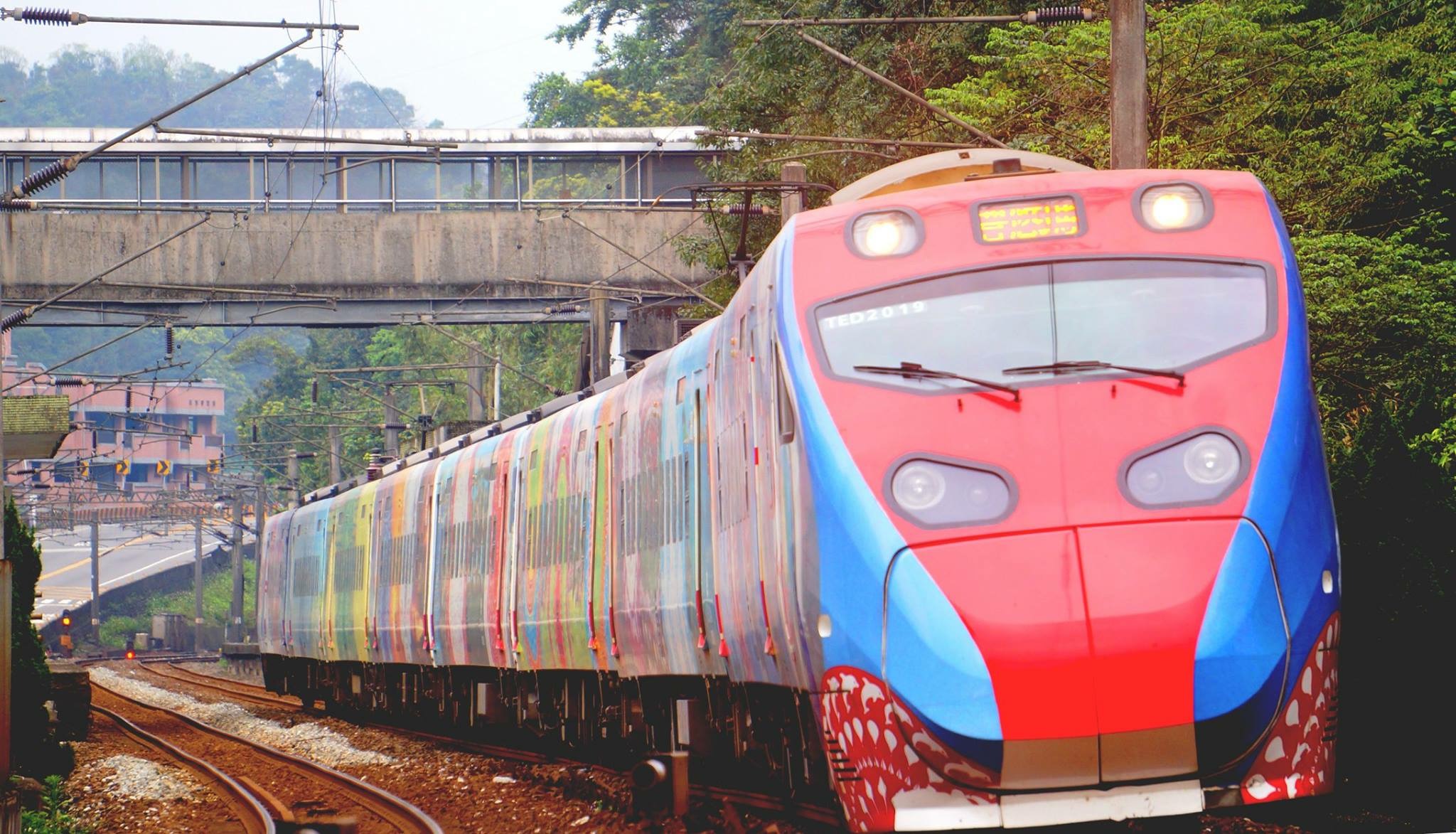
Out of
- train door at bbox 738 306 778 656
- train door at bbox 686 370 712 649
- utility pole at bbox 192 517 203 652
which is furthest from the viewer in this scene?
utility pole at bbox 192 517 203 652

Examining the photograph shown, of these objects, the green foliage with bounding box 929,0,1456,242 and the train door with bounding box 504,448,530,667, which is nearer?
the train door with bounding box 504,448,530,667

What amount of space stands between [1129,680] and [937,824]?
939 millimetres

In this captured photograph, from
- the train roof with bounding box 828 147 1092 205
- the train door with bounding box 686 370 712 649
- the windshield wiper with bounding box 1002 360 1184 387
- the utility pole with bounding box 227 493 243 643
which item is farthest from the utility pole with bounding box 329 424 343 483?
the windshield wiper with bounding box 1002 360 1184 387

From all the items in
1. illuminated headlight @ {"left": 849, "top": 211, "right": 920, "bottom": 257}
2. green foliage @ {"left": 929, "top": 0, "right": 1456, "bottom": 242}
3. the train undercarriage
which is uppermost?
green foliage @ {"left": 929, "top": 0, "right": 1456, "bottom": 242}

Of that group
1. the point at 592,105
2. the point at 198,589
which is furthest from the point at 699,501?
the point at 592,105

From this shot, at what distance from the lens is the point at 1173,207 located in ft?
A: 27.7

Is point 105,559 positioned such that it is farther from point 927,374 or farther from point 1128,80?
point 927,374

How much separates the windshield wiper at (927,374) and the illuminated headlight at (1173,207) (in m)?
1.07

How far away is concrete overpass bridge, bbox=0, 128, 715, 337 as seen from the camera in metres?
40.7

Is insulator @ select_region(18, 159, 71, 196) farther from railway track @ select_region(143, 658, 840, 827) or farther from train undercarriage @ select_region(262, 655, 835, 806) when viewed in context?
railway track @ select_region(143, 658, 840, 827)

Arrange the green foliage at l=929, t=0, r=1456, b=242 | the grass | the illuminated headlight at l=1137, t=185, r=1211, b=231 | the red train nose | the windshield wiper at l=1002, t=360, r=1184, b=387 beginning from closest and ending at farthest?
the red train nose < the windshield wiper at l=1002, t=360, r=1184, b=387 < the illuminated headlight at l=1137, t=185, r=1211, b=231 < the green foliage at l=929, t=0, r=1456, b=242 < the grass

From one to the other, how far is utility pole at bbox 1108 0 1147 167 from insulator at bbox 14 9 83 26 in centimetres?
855

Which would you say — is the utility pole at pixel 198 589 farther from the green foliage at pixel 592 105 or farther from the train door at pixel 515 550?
the train door at pixel 515 550

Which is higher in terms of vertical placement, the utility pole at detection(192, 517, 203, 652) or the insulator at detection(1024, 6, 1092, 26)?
the insulator at detection(1024, 6, 1092, 26)
